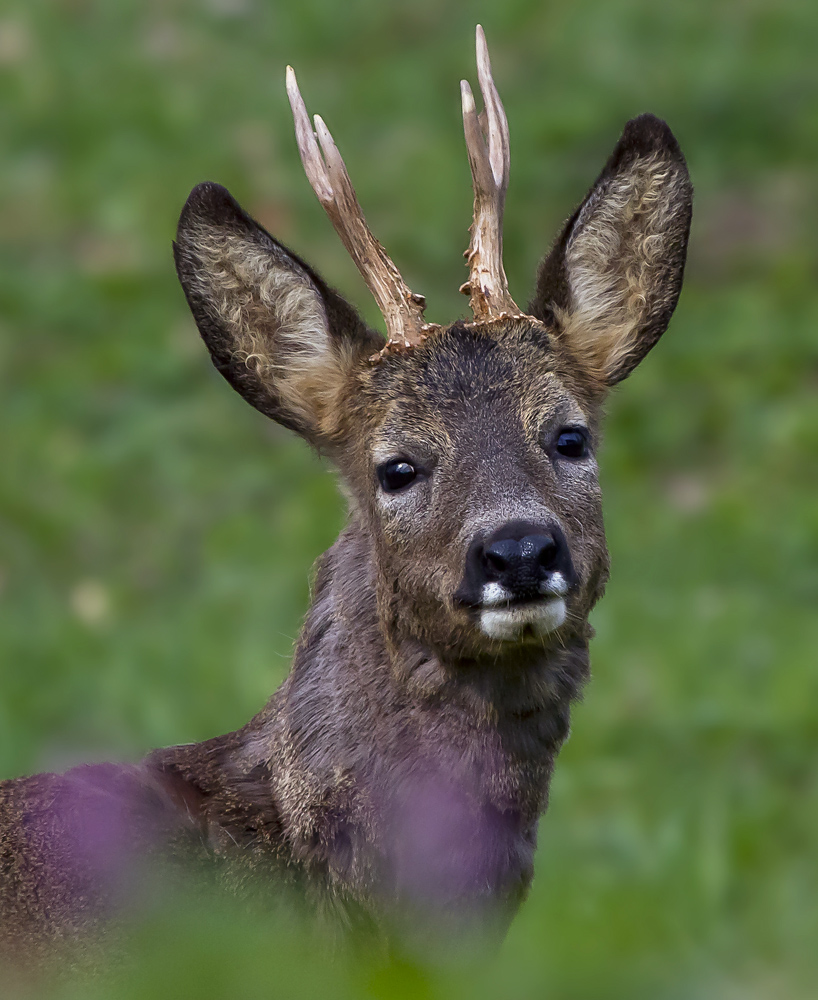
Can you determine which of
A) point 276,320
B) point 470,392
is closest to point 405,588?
point 470,392

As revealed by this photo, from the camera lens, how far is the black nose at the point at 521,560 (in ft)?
17.6

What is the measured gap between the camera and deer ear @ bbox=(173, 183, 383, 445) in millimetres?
6176

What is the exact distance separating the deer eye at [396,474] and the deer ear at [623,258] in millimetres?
796

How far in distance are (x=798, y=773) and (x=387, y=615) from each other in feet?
16.0

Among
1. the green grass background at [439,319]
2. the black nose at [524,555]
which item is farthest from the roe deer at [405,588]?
the green grass background at [439,319]

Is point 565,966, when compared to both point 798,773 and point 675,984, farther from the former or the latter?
point 798,773

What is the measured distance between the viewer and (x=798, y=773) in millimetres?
10133

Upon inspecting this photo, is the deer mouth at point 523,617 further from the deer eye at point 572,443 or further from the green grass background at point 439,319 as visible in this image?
the green grass background at point 439,319

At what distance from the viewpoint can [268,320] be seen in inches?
251

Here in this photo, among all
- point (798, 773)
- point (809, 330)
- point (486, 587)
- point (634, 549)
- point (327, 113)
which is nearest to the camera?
point (486, 587)

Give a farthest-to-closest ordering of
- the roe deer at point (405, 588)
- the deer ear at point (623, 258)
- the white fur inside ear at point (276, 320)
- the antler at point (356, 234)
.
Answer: the deer ear at point (623, 258), the white fur inside ear at point (276, 320), the antler at point (356, 234), the roe deer at point (405, 588)

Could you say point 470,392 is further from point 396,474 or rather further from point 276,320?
point 276,320

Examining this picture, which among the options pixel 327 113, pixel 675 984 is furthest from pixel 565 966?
pixel 327 113

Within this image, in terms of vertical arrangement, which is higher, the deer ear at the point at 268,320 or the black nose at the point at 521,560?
the deer ear at the point at 268,320
